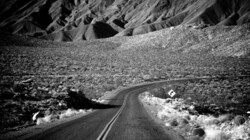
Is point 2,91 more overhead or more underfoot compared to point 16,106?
more overhead

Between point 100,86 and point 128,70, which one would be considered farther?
point 128,70

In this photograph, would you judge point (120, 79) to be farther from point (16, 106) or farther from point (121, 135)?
point (121, 135)

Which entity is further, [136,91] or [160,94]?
[136,91]

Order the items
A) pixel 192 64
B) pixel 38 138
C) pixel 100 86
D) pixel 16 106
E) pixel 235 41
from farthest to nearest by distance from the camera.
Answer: pixel 235 41 < pixel 192 64 < pixel 100 86 < pixel 16 106 < pixel 38 138

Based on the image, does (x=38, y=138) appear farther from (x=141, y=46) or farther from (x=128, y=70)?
(x=141, y=46)

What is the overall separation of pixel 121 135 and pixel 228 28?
131998mm

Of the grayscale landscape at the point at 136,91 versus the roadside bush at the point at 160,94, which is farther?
the roadside bush at the point at 160,94

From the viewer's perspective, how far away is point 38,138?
897 cm

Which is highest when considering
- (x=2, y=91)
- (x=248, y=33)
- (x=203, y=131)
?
(x=248, y=33)

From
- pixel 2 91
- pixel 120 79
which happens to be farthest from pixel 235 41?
pixel 2 91

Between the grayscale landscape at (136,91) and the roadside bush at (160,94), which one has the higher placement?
the grayscale landscape at (136,91)

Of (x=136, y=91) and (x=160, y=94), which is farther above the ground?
(x=136, y=91)

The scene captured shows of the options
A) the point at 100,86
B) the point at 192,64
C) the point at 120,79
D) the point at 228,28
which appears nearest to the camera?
the point at 100,86

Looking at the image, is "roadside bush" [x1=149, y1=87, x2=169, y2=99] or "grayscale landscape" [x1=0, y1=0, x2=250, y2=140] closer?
"grayscale landscape" [x1=0, y1=0, x2=250, y2=140]
